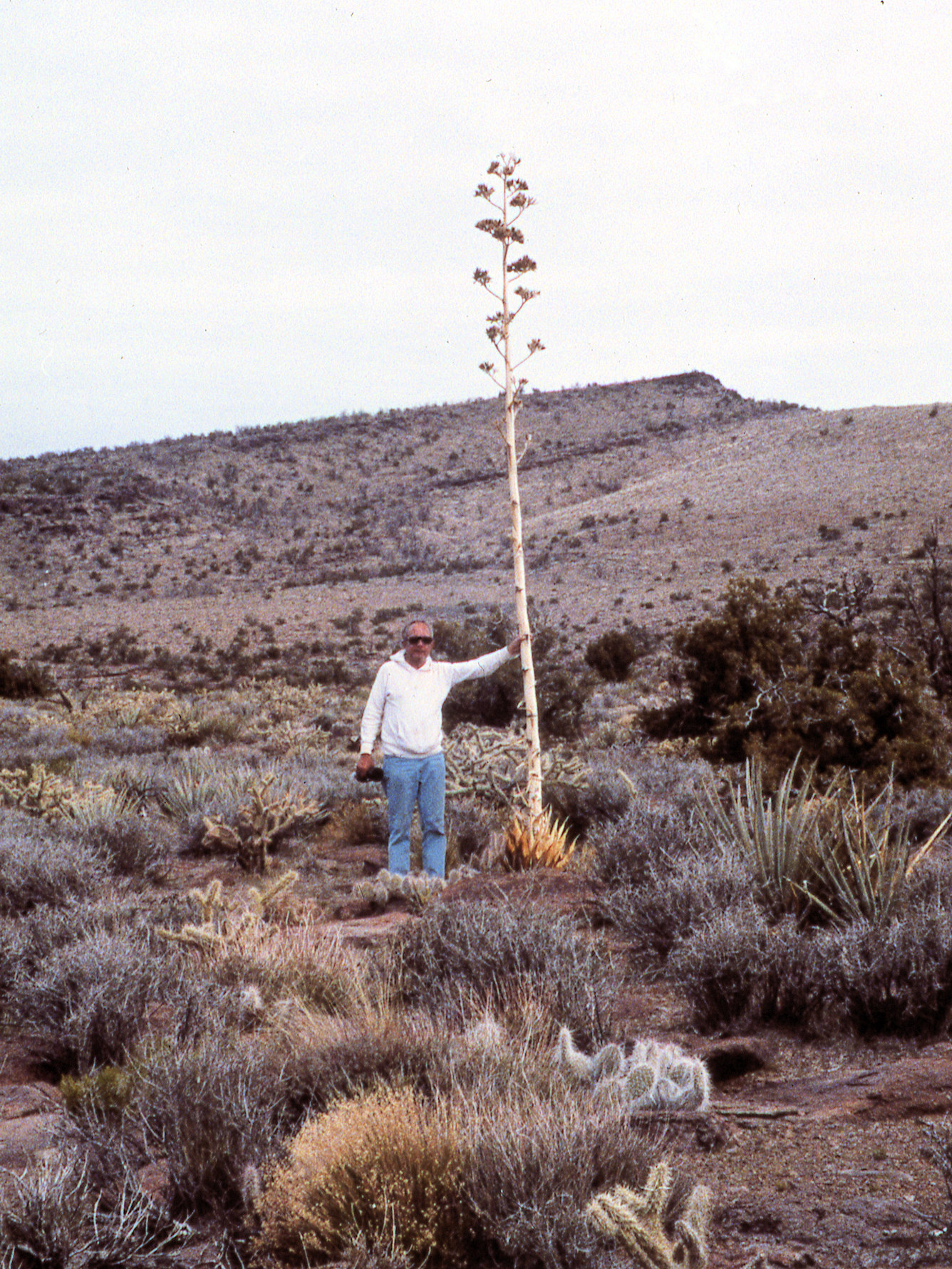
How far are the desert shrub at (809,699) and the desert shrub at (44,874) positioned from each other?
4.78 metres

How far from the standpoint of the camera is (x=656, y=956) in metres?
5.05

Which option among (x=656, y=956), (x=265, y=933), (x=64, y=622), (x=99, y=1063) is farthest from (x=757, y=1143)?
(x=64, y=622)

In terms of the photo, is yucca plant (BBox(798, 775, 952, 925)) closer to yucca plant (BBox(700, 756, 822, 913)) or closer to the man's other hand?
yucca plant (BBox(700, 756, 822, 913))

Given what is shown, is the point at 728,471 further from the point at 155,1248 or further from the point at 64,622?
the point at 155,1248

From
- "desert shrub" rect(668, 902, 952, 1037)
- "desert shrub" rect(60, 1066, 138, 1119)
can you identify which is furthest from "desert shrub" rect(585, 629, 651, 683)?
"desert shrub" rect(60, 1066, 138, 1119)

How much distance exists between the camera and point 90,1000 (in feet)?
13.2

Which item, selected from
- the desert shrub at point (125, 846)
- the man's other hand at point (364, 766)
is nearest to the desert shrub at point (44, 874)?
the desert shrub at point (125, 846)

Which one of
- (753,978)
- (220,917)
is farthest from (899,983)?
(220,917)

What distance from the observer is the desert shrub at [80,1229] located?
8.39 ft

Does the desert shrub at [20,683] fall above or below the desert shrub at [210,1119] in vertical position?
below

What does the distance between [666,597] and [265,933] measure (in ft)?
96.3

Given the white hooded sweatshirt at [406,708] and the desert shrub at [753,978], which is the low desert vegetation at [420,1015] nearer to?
the desert shrub at [753,978]

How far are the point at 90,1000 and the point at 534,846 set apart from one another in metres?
3.56

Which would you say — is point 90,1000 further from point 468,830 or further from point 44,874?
point 468,830
